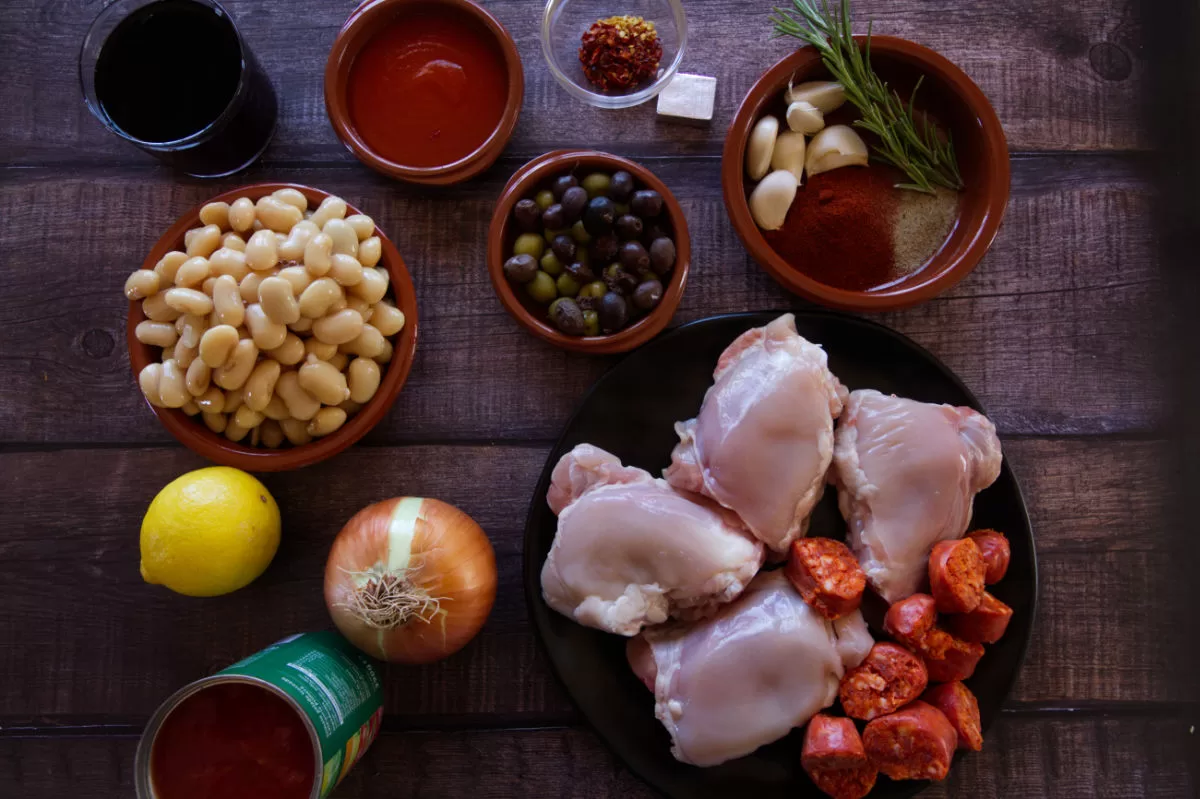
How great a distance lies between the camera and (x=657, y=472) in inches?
50.8

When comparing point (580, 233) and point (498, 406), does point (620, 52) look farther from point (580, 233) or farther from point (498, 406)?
point (498, 406)

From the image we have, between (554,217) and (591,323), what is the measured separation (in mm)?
164

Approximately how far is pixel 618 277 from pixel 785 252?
265 millimetres

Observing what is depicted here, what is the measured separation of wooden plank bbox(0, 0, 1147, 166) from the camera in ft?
4.51

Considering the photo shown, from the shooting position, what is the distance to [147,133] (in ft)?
4.03

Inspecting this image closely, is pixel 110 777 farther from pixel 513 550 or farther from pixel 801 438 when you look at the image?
pixel 801 438

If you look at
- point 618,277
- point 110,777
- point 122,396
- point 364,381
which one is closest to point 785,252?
point 618,277

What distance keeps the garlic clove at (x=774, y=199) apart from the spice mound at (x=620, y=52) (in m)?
0.25

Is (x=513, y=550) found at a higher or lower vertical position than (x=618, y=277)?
lower

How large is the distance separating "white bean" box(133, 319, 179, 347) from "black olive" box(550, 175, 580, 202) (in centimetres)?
58

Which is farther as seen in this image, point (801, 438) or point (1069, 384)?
point (1069, 384)

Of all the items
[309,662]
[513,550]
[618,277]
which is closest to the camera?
[309,662]

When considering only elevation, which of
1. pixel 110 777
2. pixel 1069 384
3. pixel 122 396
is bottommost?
pixel 110 777

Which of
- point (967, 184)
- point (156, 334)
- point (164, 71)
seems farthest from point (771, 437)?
point (164, 71)
